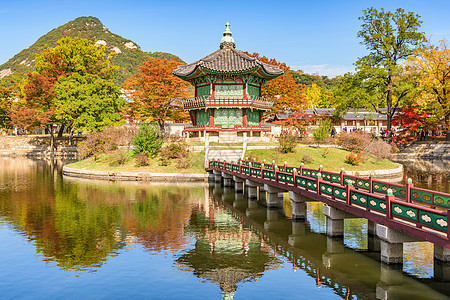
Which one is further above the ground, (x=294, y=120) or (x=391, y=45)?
(x=391, y=45)

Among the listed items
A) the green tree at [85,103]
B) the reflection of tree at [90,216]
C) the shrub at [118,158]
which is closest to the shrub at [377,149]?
the reflection of tree at [90,216]

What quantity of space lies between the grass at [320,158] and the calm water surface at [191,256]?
57.5 feet

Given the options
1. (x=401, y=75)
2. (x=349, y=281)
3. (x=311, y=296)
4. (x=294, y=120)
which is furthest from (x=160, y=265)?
(x=401, y=75)

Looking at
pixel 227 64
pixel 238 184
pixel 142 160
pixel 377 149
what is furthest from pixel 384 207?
pixel 227 64

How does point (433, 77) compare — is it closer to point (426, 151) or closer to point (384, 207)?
point (426, 151)

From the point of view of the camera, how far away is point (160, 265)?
16469 millimetres

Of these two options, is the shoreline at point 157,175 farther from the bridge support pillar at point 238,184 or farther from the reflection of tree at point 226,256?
the reflection of tree at point 226,256

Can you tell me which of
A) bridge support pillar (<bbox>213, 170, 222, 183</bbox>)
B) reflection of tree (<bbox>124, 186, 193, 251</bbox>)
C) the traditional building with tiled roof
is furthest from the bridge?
the traditional building with tiled roof

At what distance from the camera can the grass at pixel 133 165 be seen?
4444 centimetres

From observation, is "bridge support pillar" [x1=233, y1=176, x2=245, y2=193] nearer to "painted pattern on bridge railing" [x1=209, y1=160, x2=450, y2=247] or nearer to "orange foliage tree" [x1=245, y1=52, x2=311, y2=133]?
"painted pattern on bridge railing" [x1=209, y1=160, x2=450, y2=247]

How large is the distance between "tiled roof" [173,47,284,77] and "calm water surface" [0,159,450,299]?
2880 centimetres

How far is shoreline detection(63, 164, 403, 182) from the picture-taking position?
4288 centimetres

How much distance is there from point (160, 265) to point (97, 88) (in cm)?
5811

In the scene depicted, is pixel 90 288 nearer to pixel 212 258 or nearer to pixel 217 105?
pixel 212 258
